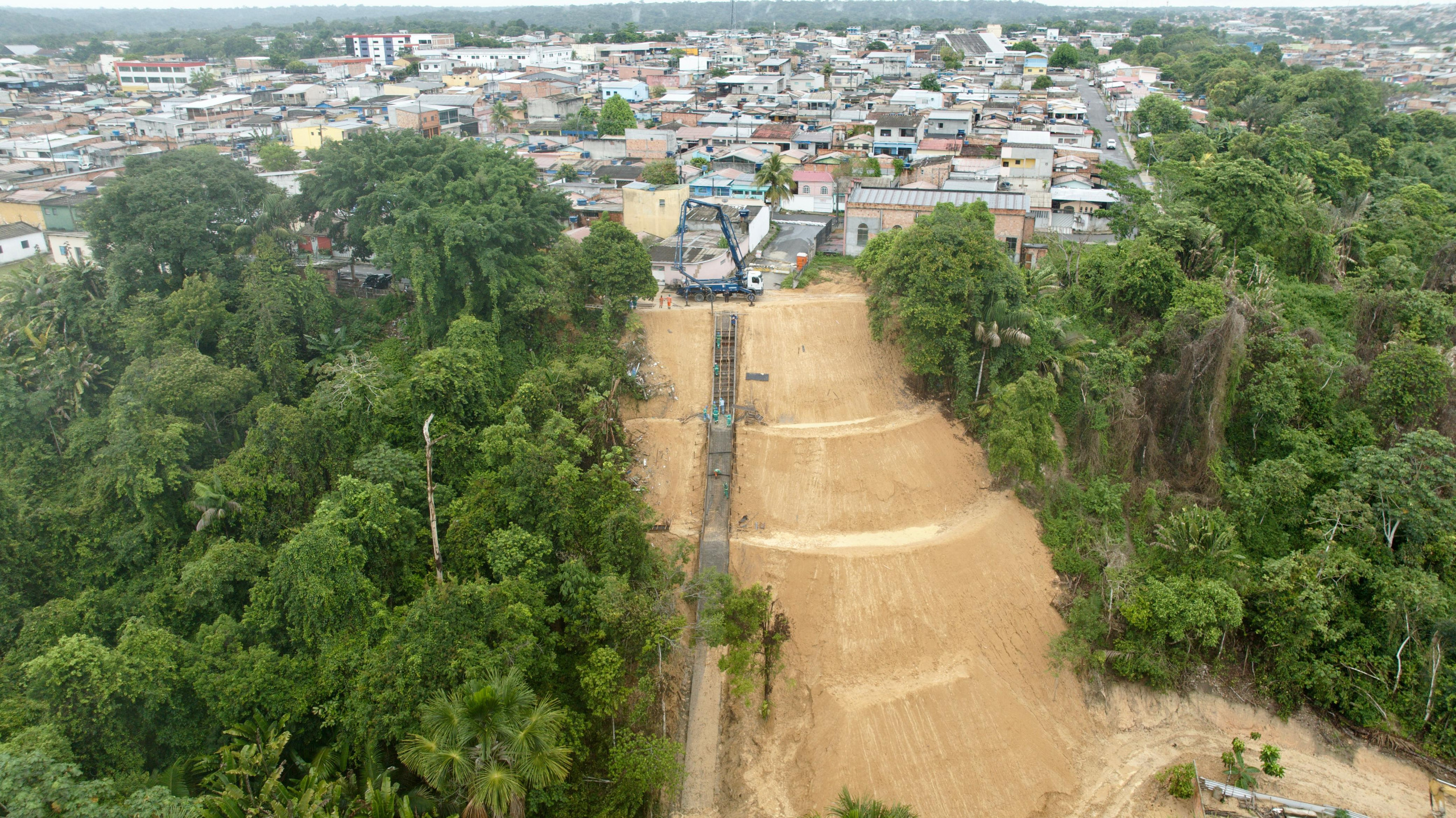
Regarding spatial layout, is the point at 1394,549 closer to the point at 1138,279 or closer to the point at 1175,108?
the point at 1138,279

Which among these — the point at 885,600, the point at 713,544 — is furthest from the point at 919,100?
the point at 885,600

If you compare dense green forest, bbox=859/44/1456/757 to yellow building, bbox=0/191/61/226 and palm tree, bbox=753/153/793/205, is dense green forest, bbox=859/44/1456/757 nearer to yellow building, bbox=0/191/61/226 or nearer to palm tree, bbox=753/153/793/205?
palm tree, bbox=753/153/793/205

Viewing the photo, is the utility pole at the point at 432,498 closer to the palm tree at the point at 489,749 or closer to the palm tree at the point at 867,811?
the palm tree at the point at 489,749

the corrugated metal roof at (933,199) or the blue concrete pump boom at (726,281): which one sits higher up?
the corrugated metal roof at (933,199)

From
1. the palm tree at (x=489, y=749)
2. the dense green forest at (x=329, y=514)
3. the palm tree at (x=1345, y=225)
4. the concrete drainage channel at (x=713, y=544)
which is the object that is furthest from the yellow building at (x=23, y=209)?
the palm tree at (x=1345, y=225)

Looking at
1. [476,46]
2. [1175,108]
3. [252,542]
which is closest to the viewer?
[252,542]

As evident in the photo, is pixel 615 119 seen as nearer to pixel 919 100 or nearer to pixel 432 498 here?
pixel 919 100

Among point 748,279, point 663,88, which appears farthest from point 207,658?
point 663,88
